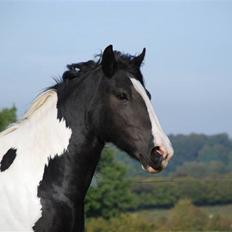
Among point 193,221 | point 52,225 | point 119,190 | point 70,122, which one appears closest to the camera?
point 52,225

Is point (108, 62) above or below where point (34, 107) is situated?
above

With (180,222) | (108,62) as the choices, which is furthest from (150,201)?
(108,62)

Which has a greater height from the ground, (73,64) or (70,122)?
(73,64)

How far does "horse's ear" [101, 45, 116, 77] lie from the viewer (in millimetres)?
6004

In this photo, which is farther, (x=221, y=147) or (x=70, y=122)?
(x=221, y=147)

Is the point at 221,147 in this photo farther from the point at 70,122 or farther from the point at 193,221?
the point at 70,122

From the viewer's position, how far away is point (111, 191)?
1452 inches

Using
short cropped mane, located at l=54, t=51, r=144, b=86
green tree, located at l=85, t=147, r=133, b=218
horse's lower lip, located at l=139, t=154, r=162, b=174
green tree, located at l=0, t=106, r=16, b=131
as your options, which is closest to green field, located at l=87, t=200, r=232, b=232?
green tree, located at l=85, t=147, r=133, b=218

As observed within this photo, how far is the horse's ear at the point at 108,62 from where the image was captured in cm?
600

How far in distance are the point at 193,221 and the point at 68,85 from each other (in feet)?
78.4

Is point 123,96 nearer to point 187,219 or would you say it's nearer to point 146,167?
point 146,167

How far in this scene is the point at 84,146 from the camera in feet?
19.9

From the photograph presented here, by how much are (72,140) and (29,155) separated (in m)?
0.42

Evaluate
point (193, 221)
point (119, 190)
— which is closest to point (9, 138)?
point (193, 221)
